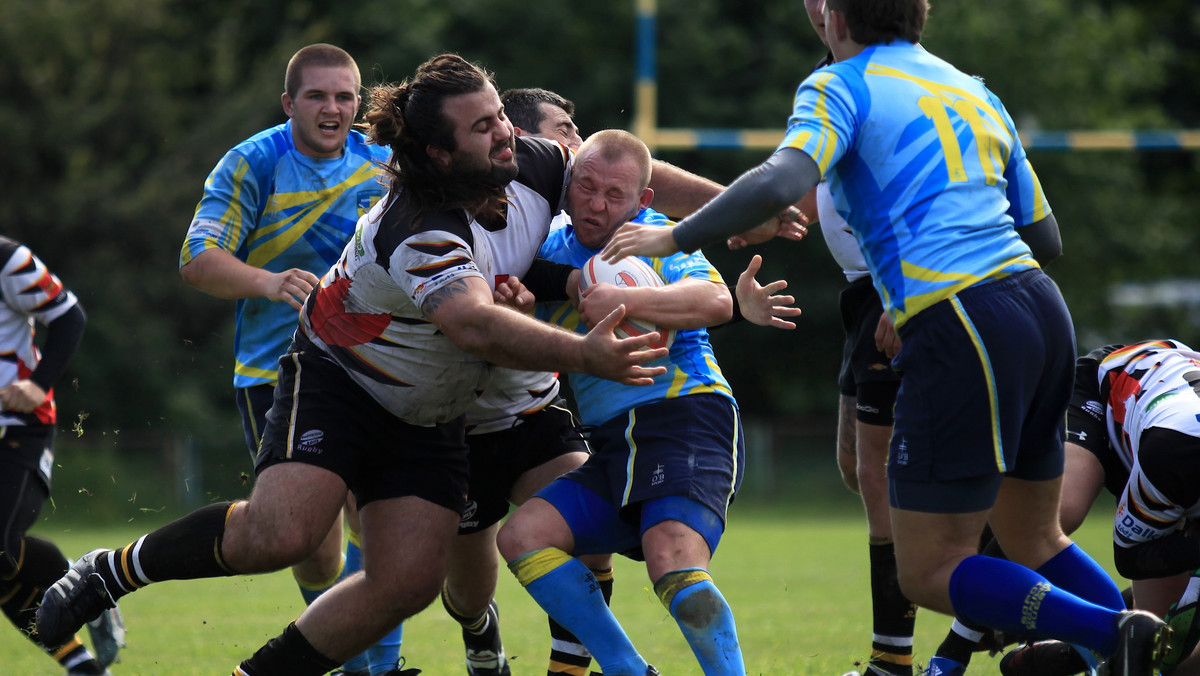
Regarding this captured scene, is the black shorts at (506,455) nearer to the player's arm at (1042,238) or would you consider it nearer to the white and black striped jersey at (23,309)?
the player's arm at (1042,238)

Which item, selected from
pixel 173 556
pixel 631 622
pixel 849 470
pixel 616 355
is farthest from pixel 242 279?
pixel 631 622

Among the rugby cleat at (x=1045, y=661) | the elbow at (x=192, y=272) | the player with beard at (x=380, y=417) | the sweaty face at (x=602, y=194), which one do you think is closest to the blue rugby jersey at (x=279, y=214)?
the elbow at (x=192, y=272)

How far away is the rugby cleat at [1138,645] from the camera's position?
330 cm

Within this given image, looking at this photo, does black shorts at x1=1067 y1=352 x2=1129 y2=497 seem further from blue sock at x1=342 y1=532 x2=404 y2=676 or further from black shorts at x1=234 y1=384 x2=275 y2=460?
black shorts at x1=234 y1=384 x2=275 y2=460

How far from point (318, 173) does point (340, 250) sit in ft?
1.10

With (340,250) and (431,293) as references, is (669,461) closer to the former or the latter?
(431,293)

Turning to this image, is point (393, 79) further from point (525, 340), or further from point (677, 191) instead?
point (525, 340)

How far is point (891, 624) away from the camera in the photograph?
4754 mm

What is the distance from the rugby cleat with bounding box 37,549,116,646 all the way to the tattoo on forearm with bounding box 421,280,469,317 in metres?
1.51

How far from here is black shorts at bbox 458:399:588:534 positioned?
459cm

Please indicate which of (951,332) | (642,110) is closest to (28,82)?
(642,110)

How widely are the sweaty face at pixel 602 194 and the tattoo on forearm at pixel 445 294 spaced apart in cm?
74

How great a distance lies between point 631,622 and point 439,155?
4355mm

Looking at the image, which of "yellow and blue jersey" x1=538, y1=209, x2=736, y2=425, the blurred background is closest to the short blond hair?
"yellow and blue jersey" x1=538, y1=209, x2=736, y2=425
